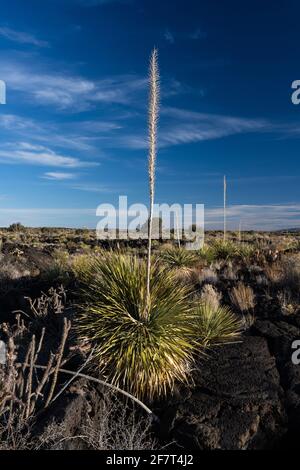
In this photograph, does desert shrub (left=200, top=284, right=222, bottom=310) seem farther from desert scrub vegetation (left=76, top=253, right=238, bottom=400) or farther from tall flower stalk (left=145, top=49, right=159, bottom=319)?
tall flower stalk (left=145, top=49, right=159, bottom=319)

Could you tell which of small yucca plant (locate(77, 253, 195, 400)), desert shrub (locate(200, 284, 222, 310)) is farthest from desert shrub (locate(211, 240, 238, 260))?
small yucca plant (locate(77, 253, 195, 400))

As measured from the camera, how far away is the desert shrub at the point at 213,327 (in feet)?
26.3

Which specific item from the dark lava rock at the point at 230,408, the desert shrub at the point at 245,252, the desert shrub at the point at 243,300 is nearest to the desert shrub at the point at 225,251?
the desert shrub at the point at 245,252

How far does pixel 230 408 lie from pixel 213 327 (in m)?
1.93

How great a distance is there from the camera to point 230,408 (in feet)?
21.0

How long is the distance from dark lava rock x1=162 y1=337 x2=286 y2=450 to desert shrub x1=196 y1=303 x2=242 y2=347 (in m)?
0.48

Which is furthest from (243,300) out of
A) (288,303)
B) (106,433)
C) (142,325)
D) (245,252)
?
(245,252)

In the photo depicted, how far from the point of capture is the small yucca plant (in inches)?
263

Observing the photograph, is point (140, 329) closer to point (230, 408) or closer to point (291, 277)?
point (230, 408)

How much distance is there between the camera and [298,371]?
7297mm

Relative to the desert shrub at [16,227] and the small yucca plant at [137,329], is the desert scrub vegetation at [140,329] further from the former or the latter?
the desert shrub at [16,227]

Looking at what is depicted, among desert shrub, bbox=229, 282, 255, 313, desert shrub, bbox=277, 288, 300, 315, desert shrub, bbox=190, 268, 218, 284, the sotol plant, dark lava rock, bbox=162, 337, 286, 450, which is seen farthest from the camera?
desert shrub, bbox=190, 268, 218, 284

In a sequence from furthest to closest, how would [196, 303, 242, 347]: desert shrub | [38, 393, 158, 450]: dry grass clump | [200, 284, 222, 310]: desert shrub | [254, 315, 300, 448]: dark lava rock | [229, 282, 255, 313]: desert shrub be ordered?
[229, 282, 255, 313]: desert shrub, [200, 284, 222, 310]: desert shrub, [196, 303, 242, 347]: desert shrub, [254, 315, 300, 448]: dark lava rock, [38, 393, 158, 450]: dry grass clump
